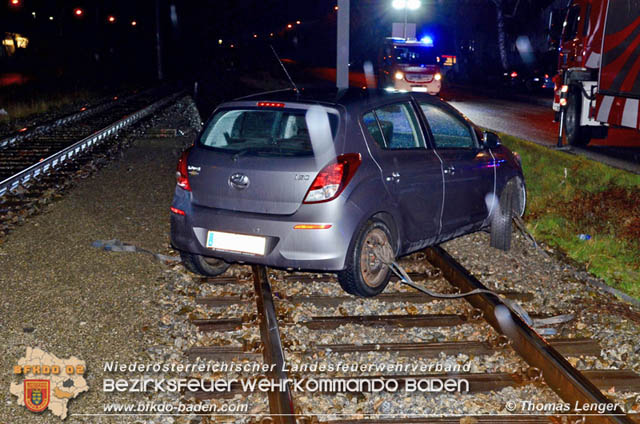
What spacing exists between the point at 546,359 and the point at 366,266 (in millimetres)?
1829

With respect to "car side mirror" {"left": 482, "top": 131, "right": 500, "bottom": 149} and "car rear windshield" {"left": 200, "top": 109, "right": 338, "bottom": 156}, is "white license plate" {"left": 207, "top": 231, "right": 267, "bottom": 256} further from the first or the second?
"car side mirror" {"left": 482, "top": 131, "right": 500, "bottom": 149}

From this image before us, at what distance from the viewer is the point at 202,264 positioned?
645 cm

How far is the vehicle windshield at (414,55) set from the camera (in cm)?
3122

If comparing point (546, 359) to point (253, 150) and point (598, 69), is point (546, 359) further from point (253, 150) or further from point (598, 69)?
point (598, 69)

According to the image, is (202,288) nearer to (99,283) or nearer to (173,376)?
(99,283)

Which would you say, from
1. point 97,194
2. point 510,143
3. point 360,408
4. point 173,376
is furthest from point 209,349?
point 510,143

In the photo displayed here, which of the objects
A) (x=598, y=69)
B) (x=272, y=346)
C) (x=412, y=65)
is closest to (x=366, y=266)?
(x=272, y=346)

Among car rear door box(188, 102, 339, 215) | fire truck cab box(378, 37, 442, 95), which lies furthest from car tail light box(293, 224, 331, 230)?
fire truck cab box(378, 37, 442, 95)

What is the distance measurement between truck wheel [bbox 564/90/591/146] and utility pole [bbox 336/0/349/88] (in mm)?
5166

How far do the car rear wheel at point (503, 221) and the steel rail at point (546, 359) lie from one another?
1.55 m

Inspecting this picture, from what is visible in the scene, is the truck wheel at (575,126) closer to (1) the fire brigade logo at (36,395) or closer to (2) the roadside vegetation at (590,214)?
(2) the roadside vegetation at (590,214)

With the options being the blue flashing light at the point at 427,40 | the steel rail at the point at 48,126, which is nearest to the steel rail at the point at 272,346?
the steel rail at the point at 48,126

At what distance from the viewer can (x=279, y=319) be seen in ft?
17.9

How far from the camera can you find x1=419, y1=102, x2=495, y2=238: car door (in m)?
6.64
